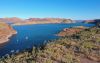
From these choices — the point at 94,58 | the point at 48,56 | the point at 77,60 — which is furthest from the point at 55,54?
the point at 94,58

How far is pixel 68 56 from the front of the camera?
83.8ft

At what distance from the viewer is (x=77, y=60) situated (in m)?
24.3

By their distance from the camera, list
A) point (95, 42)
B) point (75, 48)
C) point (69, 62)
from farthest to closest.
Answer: point (95, 42) → point (75, 48) → point (69, 62)

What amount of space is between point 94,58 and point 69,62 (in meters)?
4.36

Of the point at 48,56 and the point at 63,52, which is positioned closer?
the point at 48,56

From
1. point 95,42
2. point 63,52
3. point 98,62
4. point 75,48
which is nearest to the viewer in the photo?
point 98,62

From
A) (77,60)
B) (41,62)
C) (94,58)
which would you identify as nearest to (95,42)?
(94,58)

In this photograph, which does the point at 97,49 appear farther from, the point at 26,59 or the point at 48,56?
the point at 26,59

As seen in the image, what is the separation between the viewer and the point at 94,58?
26.0 m

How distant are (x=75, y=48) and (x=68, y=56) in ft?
17.0

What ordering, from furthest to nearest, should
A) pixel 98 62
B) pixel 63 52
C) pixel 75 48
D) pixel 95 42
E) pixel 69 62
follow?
pixel 95 42 < pixel 75 48 < pixel 63 52 < pixel 98 62 < pixel 69 62

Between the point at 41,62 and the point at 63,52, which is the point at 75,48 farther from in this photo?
the point at 41,62

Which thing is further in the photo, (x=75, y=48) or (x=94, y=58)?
(x=75, y=48)

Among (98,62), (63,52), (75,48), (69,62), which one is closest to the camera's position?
(69,62)
